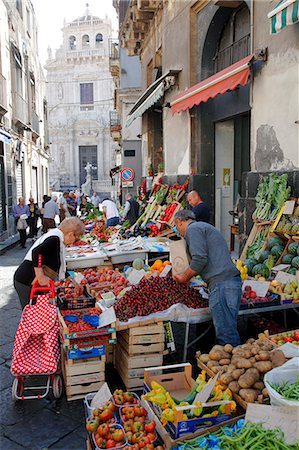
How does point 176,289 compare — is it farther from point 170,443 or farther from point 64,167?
point 64,167

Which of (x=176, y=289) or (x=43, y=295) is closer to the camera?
(x=43, y=295)

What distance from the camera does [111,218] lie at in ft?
38.5

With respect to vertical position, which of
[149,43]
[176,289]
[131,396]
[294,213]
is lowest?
[131,396]

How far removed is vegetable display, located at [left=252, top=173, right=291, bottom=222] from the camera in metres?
6.09

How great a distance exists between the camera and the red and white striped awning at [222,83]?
21.8ft

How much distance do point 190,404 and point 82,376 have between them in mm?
A: 1378

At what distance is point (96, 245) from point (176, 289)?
428 cm

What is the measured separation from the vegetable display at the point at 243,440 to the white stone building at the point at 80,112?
50042mm

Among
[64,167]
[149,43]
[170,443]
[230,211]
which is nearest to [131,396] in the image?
[170,443]

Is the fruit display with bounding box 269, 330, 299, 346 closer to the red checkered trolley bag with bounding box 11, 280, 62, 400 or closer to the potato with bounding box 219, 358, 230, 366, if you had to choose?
the potato with bounding box 219, 358, 230, 366

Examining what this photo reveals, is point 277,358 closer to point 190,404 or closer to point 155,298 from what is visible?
point 190,404

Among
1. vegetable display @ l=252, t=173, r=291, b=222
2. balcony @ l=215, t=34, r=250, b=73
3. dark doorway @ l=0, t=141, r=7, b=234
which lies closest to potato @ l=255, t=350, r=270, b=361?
vegetable display @ l=252, t=173, r=291, b=222

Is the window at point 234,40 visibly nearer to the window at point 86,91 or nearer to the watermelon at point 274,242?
the watermelon at point 274,242

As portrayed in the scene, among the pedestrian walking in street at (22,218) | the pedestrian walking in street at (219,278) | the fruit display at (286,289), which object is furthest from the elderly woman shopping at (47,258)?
the pedestrian walking in street at (22,218)
